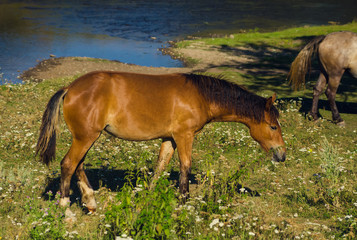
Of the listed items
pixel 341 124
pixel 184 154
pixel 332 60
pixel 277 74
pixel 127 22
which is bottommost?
pixel 127 22

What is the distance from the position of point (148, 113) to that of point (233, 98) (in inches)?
60.9

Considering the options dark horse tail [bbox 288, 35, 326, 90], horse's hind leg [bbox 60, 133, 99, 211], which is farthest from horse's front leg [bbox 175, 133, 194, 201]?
dark horse tail [bbox 288, 35, 326, 90]

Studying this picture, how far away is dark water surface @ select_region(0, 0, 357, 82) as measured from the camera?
2874cm

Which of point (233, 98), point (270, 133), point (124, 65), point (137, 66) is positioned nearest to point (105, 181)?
point (233, 98)

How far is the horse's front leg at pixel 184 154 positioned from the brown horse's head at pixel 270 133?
49.8 inches

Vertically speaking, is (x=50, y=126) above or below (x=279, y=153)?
above

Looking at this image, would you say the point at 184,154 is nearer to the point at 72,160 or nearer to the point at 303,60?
the point at 72,160

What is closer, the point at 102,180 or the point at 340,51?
the point at 102,180

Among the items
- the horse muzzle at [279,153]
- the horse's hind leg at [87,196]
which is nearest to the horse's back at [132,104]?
the horse's hind leg at [87,196]

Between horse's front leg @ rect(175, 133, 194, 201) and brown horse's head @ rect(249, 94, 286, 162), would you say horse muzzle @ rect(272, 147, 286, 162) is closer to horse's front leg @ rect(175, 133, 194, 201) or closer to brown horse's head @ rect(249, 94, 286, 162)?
brown horse's head @ rect(249, 94, 286, 162)

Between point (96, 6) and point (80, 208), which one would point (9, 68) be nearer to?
point (80, 208)

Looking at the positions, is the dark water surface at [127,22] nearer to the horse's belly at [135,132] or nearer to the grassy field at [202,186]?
the grassy field at [202,186]

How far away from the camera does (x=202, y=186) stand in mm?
7414

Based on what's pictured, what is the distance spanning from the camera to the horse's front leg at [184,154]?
7.47 metres
